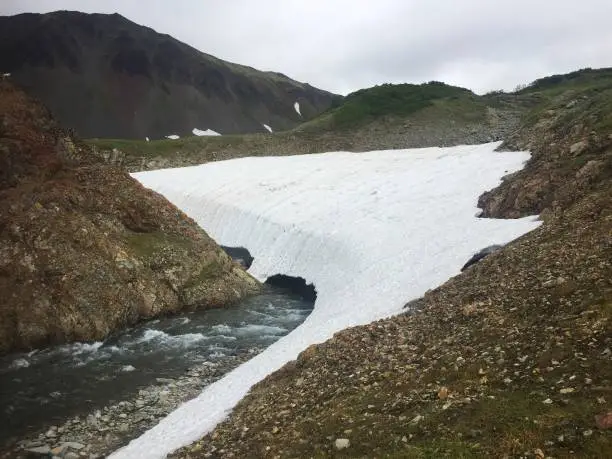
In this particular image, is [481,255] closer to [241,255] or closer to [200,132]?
[241,255]

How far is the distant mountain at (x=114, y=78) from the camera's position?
538ft

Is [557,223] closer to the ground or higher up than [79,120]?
closer to the ground

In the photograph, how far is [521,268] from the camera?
61.0 ft

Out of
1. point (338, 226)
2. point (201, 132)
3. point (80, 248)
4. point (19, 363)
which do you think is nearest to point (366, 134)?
point (338, 226)

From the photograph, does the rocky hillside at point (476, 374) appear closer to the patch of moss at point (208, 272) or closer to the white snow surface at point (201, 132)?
the patch of moss at point (208, 272)

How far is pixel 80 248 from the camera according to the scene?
2873cm

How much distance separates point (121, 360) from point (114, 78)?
17406 cm

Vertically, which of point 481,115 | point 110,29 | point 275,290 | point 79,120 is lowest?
point 275,290

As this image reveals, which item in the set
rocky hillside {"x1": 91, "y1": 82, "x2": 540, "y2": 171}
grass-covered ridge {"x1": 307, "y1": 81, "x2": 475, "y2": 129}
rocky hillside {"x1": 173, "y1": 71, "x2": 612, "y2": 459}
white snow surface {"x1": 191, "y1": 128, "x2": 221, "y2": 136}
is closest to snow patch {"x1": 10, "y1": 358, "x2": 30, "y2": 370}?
rocky hillside {"x1": 173, "y1": 71, "x2": 612, "y2": 459}

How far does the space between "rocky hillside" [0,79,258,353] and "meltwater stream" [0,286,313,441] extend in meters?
1.32

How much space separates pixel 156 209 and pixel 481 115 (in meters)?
77.6

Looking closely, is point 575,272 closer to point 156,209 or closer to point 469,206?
point 469,206

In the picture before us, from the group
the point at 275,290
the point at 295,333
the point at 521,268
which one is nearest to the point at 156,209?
the point at 275,290

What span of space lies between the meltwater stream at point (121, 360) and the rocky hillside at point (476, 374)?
7.14 meters
